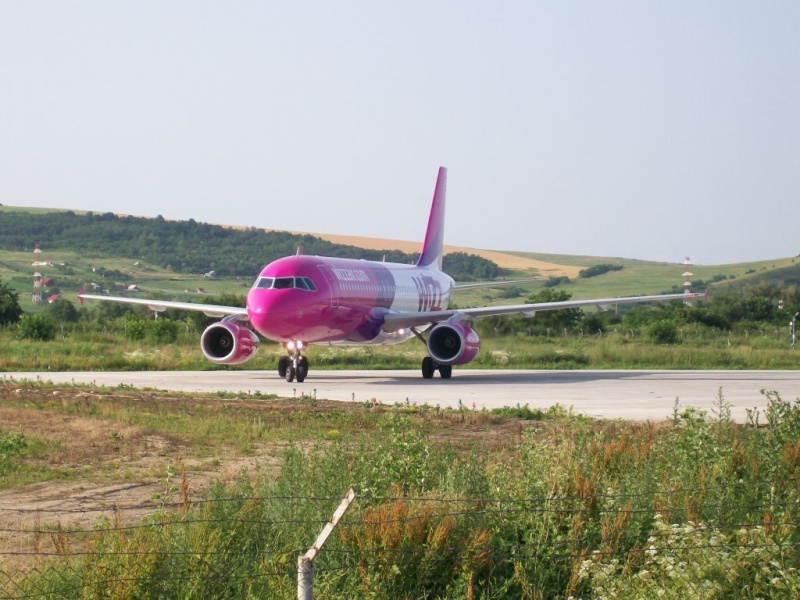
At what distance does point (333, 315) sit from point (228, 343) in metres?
3.50

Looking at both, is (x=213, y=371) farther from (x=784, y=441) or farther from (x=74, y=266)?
(x=74, y=266)

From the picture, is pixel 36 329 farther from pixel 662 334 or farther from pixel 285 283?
pixel 662 334

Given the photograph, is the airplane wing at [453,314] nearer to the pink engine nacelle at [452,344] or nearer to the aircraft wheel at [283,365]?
the pink engine nacelle at [452,344]

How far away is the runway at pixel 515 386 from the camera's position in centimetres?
2395

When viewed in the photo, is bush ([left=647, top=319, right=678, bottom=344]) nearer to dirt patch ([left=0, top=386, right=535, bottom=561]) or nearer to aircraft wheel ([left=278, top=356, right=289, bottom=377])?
aircraft wheel ([left=278, top=356, right=289, bottom=377])

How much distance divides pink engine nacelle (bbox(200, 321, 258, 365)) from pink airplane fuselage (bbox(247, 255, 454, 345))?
1.77 meters

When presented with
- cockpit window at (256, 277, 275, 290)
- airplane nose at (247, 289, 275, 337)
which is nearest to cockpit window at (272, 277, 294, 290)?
cockpit window at (256, 277, 275, 290)

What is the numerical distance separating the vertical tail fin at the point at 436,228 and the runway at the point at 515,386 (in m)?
7.49

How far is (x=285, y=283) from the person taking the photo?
100 ft

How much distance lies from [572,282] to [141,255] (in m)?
64.1

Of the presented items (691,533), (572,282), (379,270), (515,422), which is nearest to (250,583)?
(691,533)

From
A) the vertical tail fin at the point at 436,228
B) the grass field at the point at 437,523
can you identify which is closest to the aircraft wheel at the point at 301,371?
the vertical tail fin at the point at 436,228

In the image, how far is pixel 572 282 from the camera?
14538cm

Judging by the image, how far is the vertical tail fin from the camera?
4494cm
